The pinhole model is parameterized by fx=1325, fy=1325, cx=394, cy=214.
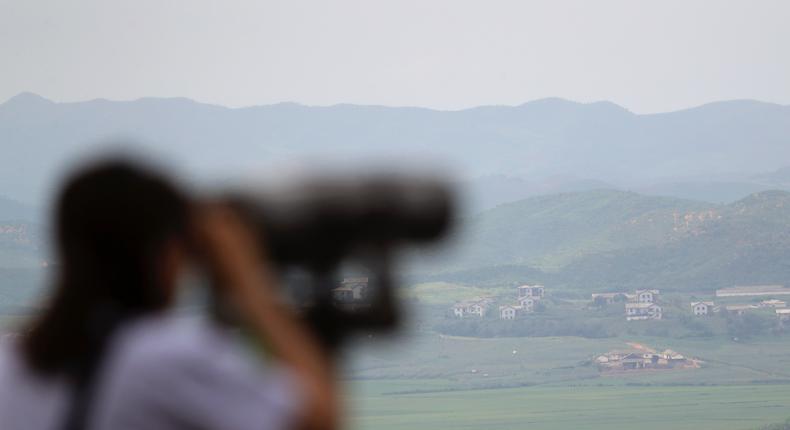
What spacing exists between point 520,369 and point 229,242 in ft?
464

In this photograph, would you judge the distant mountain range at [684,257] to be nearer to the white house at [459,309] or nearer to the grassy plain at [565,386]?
the white house at [459,309]

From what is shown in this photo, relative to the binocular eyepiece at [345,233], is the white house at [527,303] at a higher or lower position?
higher

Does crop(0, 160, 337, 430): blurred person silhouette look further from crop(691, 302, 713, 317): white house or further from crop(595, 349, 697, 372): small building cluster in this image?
crop(691, 302, 713, 317): white house

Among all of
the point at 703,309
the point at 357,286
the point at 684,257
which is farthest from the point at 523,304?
the point at 357,286

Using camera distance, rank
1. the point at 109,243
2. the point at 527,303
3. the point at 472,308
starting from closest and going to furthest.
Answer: the point at 109,243
the point at 472,308
the point at 527,303

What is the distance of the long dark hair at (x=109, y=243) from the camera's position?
2.19m

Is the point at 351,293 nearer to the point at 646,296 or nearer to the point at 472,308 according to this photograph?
the point at 472,308

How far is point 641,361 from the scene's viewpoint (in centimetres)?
14412

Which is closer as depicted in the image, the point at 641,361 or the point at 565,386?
the point at 565,386

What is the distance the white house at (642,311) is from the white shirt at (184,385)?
159 metres

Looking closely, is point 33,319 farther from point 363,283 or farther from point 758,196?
point 758,196

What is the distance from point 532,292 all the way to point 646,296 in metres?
14.7

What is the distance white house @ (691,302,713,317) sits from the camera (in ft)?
510

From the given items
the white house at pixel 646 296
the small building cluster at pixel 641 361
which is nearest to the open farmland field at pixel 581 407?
the small building cluster at pixel 641 361
